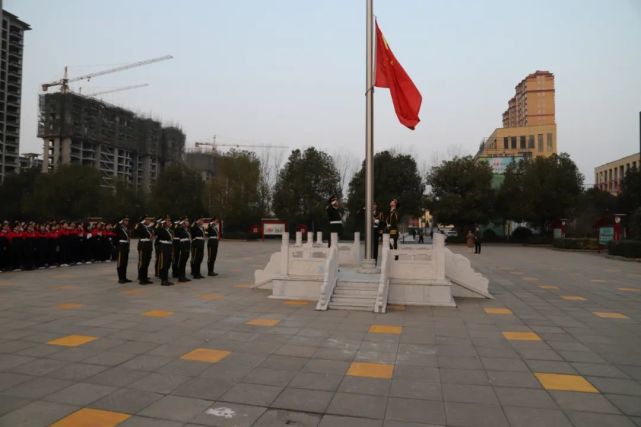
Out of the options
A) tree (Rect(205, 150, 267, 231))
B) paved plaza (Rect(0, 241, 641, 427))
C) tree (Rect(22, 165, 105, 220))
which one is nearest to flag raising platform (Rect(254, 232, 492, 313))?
paved plaza (Rect(0, 241, 641, 427))

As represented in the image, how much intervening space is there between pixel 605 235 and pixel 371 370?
29.2 metres

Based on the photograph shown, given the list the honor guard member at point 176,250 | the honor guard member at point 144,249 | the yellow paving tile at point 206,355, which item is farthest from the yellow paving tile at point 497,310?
the honor guard member at point 144,249

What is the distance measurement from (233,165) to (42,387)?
4054 cm

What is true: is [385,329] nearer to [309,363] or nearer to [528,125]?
[309,363]

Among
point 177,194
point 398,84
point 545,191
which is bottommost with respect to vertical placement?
point 545,191

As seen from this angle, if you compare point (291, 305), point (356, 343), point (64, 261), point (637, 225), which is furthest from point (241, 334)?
point (637, 225)

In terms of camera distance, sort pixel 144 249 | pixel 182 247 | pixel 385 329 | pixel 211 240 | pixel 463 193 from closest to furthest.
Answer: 1. pixel 385 329
2. pixel 144 249
3. pixel 182 247
4. pixel 211 240
5. pixel 463 193

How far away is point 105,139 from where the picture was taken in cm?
9356

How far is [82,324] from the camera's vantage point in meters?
6.97

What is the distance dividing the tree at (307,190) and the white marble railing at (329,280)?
30617mm

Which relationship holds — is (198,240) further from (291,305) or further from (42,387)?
(42,387)

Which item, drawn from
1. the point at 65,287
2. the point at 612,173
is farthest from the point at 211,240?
the point at 612,173

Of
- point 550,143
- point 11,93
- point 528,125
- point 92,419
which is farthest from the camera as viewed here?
point 11,93

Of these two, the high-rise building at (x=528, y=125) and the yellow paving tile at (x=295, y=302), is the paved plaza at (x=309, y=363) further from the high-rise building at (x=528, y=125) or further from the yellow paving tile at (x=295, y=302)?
the high-rise building at (x=528, y=125)
